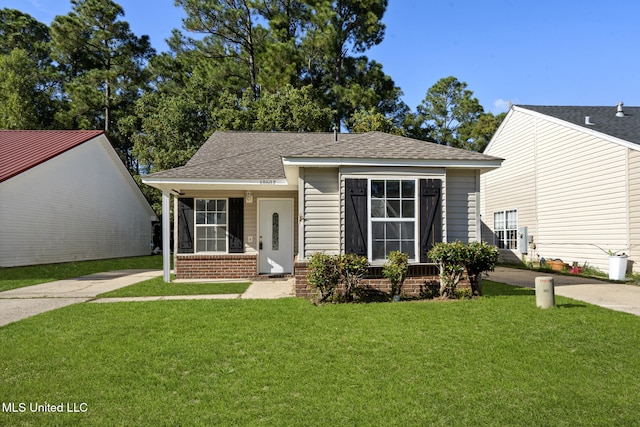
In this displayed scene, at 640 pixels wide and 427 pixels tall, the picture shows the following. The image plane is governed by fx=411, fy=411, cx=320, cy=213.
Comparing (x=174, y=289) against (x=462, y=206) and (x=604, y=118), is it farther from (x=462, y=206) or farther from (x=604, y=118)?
(x=604, y=118)

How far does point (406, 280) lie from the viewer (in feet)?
25.3

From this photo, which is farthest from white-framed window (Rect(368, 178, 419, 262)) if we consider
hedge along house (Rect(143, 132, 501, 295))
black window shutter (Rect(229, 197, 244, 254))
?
black window shutter (Rect(229, 197, 244, 254))

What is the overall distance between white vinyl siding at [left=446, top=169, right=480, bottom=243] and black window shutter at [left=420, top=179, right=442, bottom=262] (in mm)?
434

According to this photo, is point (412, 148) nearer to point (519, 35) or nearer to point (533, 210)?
point (519, 35)

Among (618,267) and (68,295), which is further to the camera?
(618,267)

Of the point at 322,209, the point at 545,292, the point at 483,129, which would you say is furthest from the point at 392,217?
the point at 483,129

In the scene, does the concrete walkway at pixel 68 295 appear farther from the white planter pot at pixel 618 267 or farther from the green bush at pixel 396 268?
the white planter pot at pixel 618 267

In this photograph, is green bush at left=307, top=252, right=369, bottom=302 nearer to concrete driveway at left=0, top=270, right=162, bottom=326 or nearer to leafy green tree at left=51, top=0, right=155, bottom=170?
concrete driveway at left=0, top=270, right=162, bottom=326

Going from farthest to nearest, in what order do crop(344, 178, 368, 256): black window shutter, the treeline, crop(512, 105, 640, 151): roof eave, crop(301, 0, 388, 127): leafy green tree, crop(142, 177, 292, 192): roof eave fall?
crop(301, 0, 388, 127): leafy green tree, the treeline, crop(512, 105, 640, 151): roof eave, crop(142, 177, 292, 192): roof eave, crop(344, 178, 368, 256): black window shutter

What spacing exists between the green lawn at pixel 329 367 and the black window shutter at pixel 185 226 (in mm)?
4700

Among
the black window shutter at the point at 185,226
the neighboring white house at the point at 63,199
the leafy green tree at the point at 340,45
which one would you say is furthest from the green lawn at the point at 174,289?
the leafy green tree at the point at 340,45

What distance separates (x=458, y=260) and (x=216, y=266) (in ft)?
21.5

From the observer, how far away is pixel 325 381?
3.68 meters

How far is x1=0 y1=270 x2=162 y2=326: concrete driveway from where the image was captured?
6.75 m
